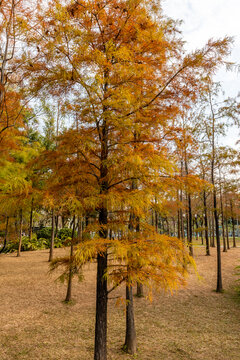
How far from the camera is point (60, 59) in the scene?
14.6 ft

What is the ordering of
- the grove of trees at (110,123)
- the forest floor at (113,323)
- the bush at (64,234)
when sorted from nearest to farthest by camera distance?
the grove of trees at (110,123)
the forest floor at (113,323)
the bush at (64,234)

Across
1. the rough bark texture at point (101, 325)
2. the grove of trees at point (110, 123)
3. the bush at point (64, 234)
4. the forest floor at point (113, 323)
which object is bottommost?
the forest floor at point (113, 323)

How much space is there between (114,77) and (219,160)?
8.98m

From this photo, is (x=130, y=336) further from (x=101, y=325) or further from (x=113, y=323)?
(x=101, y=325)

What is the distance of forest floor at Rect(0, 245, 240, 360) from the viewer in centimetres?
597

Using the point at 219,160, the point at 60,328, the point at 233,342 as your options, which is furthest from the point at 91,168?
the point at 219,160

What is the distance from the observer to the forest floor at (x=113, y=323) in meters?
5.97

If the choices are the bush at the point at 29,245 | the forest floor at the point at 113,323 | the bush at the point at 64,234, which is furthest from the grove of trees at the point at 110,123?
the bush at the point at 64,234

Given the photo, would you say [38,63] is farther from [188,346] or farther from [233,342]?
[233,342]

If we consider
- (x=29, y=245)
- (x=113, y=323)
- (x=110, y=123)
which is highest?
(x=110, y=123)

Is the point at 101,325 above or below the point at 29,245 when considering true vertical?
below

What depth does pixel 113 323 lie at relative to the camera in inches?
300

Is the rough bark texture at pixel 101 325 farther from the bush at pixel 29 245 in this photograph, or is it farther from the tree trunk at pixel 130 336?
the bush at pixel 29 245

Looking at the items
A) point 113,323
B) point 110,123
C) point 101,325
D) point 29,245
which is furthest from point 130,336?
point 29,245
